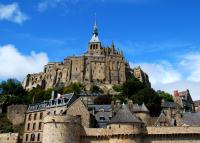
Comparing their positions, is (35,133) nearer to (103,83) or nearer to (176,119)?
(176,119)

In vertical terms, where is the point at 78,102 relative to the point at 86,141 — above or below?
above

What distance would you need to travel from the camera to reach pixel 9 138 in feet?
175

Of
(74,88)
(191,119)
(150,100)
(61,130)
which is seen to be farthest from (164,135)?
(74,88)

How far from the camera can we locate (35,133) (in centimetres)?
5469

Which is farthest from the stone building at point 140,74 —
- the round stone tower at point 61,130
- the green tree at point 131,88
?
the round stone tower at point 61,130

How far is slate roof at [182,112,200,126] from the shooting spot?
1778 inches

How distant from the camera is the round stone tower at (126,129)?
39312 millimetres

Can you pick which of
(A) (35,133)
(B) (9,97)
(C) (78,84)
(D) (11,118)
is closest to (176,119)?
(A) (35,133)

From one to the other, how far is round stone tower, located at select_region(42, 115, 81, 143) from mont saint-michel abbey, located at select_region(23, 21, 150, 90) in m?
60.5

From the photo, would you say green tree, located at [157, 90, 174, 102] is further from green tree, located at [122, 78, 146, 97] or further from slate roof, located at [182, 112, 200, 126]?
slate roof, located at [182, 112, 200, 126]

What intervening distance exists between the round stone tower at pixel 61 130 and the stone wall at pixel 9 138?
572 inches

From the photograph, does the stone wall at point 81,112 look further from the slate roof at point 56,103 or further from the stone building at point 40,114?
the slate roof at point 56,103

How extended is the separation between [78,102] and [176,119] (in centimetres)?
1309

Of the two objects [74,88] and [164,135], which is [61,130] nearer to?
[164,135]
